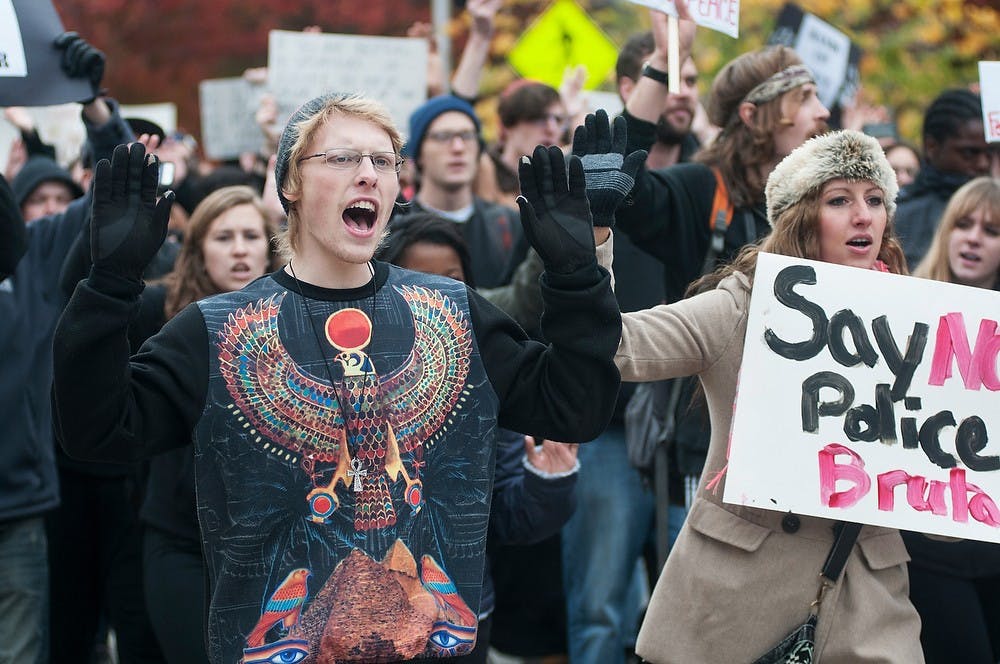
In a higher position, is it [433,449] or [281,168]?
[281,168]

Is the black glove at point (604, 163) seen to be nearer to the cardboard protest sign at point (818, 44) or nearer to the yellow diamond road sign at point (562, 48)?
the cardboard protest sign at point (818, 44)

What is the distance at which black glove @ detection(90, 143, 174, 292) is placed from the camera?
2.96 m

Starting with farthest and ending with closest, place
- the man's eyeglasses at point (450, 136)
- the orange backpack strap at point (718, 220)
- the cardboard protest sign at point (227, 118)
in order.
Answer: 1. the cardboard protest sign at point (227, 118)
2. the man's eyeglasses at point (450, 136)
3. the orange backpack strap at point (718, 220)

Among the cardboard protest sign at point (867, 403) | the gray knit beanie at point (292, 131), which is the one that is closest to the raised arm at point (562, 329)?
the gray knit beanie at point (292, 131)

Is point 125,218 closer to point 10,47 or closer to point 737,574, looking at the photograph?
point 737,574

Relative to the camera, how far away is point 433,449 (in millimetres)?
3258

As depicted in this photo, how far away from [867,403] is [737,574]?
58cm

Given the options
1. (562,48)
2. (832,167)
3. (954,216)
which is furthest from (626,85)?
(562,48)

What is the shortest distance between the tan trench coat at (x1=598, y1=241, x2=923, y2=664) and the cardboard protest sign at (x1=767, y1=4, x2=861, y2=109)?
4038 mm

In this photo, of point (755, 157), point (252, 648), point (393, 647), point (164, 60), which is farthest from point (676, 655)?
point (164, 60)

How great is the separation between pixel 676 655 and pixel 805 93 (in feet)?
7.16

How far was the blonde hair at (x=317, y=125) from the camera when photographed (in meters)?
3.32

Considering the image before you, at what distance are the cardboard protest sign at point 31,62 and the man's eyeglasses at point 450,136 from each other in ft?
6.26

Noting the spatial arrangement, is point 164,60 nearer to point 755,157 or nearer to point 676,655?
point 755,157
